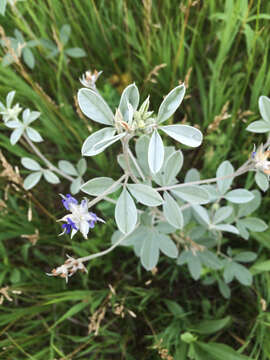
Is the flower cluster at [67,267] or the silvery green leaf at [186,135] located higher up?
the silvery green leaf at [186,135]

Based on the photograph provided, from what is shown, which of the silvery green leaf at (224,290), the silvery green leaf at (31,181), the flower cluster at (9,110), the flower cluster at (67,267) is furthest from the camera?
the silvery green leaf at (224,290)

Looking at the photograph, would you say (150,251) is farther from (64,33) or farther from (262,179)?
(64,33)

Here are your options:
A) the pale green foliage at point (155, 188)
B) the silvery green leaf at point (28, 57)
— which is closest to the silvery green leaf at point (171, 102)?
the pale green foliage at point (155, 188)

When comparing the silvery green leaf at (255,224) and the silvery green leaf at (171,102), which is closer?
the silvery green leaf at (171,102)

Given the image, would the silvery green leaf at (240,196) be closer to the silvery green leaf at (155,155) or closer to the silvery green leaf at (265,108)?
the silvery green leaf at (265,108)

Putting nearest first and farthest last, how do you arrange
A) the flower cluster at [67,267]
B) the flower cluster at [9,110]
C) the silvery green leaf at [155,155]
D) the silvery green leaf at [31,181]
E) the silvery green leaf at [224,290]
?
the silvery green leaf at [155,155], the flower cluster at [67,267], the flower cluster at [9,110], the silvery green leaf at [31,181], the silvery green leaf at [224,290]

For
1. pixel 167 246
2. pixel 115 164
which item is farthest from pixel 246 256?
pixel 115 164

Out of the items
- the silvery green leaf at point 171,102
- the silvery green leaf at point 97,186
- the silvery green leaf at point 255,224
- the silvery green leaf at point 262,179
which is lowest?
the silvery green leaf at point 255,224
